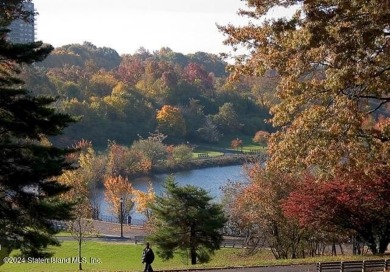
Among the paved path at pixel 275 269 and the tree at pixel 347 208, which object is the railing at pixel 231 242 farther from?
the paved path at pixel 275 269

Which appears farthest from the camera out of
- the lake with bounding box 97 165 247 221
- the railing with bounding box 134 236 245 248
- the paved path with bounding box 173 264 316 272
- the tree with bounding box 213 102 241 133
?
the tree with bounding box 213 102 241 133

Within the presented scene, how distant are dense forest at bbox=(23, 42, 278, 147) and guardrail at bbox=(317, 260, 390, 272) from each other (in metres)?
64.0

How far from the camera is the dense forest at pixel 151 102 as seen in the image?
296ft

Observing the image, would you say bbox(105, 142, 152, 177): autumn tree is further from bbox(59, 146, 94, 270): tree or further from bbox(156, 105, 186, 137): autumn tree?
bbox(59, 146, 94, 270): tree

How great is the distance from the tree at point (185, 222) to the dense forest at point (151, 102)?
187 feet

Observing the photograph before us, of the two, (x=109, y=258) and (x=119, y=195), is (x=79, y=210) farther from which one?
(x=119, y=195)

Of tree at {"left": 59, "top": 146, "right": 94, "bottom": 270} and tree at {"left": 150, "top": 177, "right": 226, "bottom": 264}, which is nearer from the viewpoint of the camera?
tree at {"left": 150, "top": 177, "right": 226, "bottom": 264}

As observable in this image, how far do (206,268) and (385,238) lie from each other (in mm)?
8094

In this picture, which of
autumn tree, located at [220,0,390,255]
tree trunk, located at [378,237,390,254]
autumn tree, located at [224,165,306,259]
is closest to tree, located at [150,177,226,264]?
autumn tree, located at [224,165,306,259]

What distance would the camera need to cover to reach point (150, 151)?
7625 cm

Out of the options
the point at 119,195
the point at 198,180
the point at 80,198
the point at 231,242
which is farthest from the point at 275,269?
the point at 198,180

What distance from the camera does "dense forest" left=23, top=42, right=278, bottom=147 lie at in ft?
296

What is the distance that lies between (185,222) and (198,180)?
150 ft

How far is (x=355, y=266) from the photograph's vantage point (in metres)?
17.2
